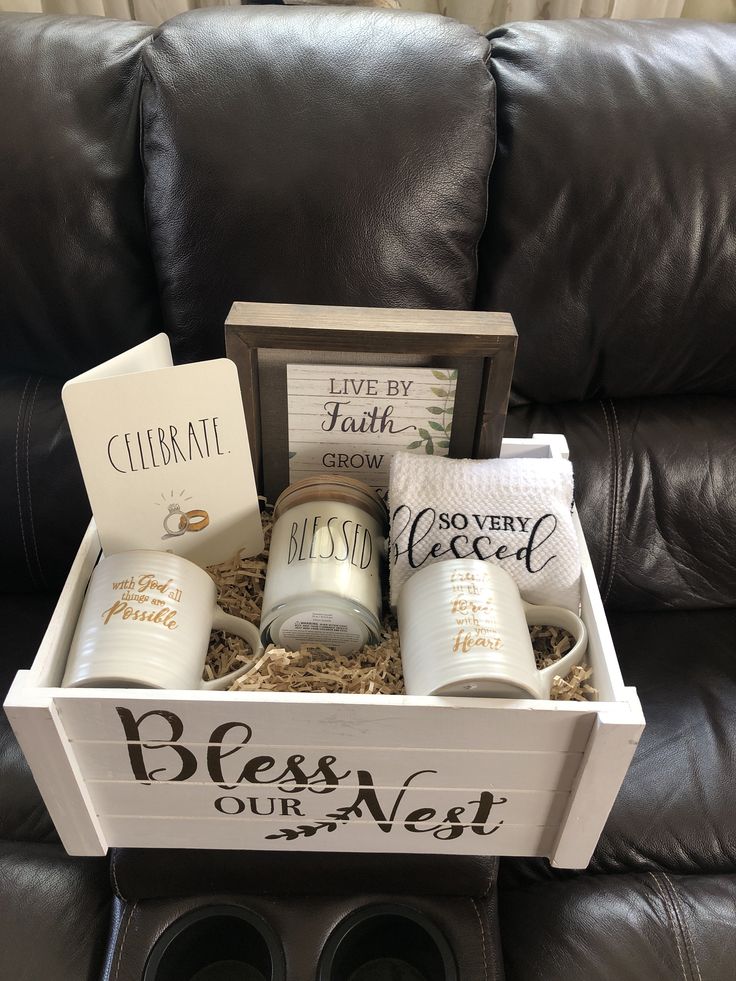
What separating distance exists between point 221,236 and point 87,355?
28 cm

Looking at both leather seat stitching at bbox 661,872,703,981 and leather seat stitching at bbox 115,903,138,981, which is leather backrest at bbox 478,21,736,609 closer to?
leather seat stitching at bbox 661,872,703,981

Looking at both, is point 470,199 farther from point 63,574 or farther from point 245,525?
point 63,574

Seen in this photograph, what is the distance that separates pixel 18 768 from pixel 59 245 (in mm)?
654

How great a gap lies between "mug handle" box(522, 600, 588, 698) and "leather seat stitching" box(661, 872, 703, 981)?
0.34 metres

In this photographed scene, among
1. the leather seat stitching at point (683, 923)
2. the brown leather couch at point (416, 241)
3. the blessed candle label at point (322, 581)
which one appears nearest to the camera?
the blessed candle label at point (322, 581)

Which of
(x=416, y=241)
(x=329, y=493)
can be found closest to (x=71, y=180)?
(x=416, y=241)

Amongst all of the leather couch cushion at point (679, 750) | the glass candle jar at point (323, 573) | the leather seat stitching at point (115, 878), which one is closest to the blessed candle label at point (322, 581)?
the glass candle jar at point (323, 573)

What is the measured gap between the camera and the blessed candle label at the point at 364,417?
0.78 m

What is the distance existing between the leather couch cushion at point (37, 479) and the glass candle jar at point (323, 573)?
48 cm

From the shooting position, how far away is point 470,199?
1.01 m

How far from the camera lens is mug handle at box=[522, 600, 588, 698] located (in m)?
0.68

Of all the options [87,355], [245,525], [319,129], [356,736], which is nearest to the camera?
[356,736]

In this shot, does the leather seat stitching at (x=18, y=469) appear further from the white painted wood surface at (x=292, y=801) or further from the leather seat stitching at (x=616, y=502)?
the leather seat stitching at (x=616, y=502)

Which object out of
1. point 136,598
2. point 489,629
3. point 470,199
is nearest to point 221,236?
point 470,199
